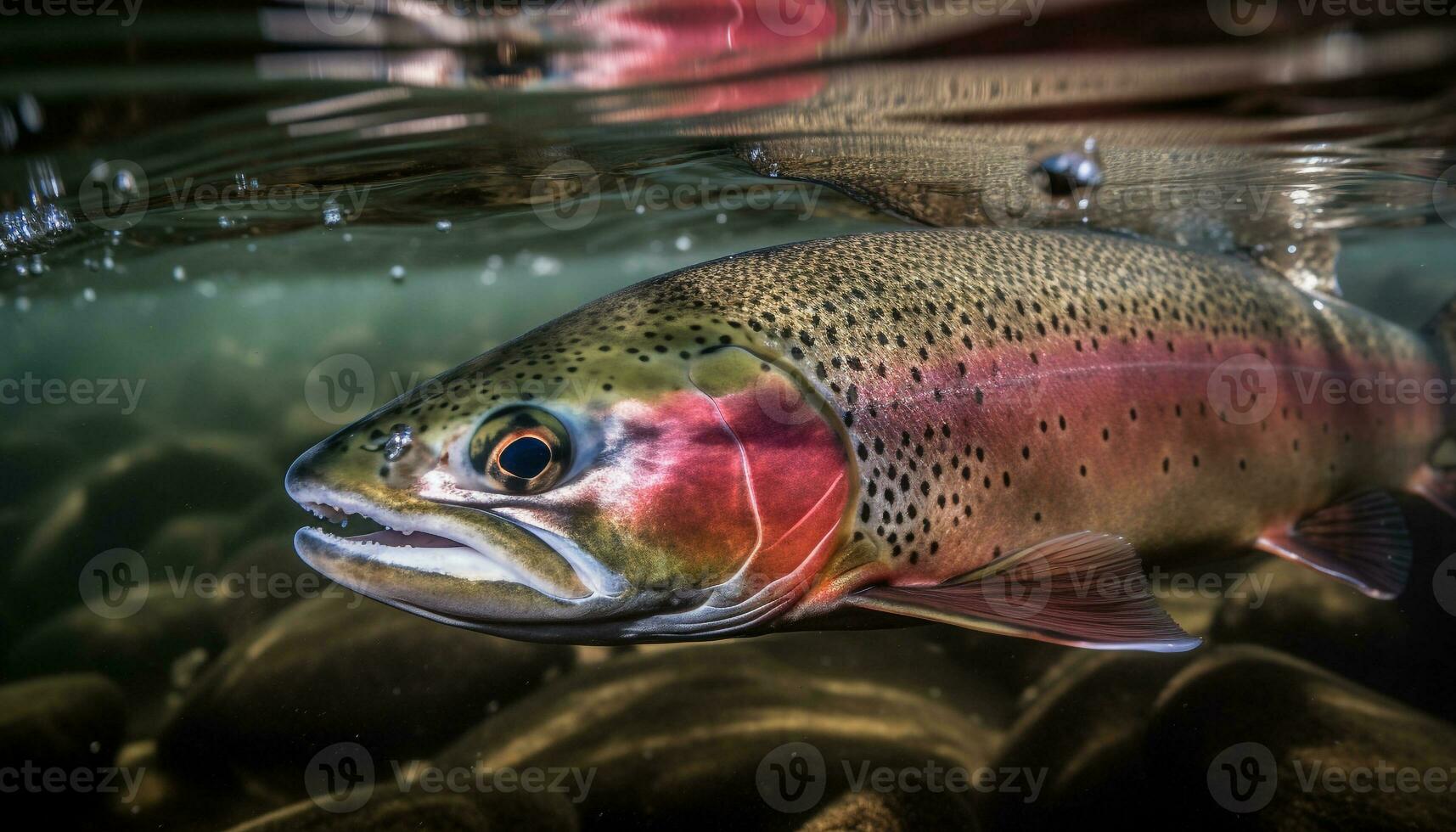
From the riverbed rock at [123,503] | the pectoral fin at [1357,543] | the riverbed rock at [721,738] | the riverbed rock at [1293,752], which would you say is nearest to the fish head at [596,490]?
the riverbed rock at [721,738]

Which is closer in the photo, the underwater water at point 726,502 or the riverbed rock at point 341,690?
the underwater water at point 726,502

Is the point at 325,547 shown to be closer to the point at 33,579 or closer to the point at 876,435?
the point at 876,435

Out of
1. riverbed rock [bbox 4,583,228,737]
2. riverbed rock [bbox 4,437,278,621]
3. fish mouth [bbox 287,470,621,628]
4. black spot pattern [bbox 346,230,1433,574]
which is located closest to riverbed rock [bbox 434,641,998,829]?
black spot pattern [bbox 346,230,1433,574]

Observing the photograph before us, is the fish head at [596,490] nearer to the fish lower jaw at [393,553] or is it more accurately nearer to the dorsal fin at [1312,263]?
the fish lower jaw at [393,553]

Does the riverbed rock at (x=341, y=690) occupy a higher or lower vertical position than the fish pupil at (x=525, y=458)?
lower

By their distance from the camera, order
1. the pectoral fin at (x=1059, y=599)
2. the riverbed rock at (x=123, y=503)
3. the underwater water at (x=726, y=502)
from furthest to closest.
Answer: the riverbed rock at (x=123, y=503) < the underwater water at (x=726, y=502) < the pectoral fin at (x=1059, y=599)

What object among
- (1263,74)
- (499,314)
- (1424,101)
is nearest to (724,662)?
(1263,74)

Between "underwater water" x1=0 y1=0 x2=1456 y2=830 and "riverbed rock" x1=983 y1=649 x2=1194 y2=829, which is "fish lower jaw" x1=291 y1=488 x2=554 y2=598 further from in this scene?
"riverbed rock" x1=983 y1=649 x2=1194 y2=829

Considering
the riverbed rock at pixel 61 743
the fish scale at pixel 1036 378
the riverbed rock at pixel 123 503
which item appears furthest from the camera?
the riverbed rock at pixel 123 503
